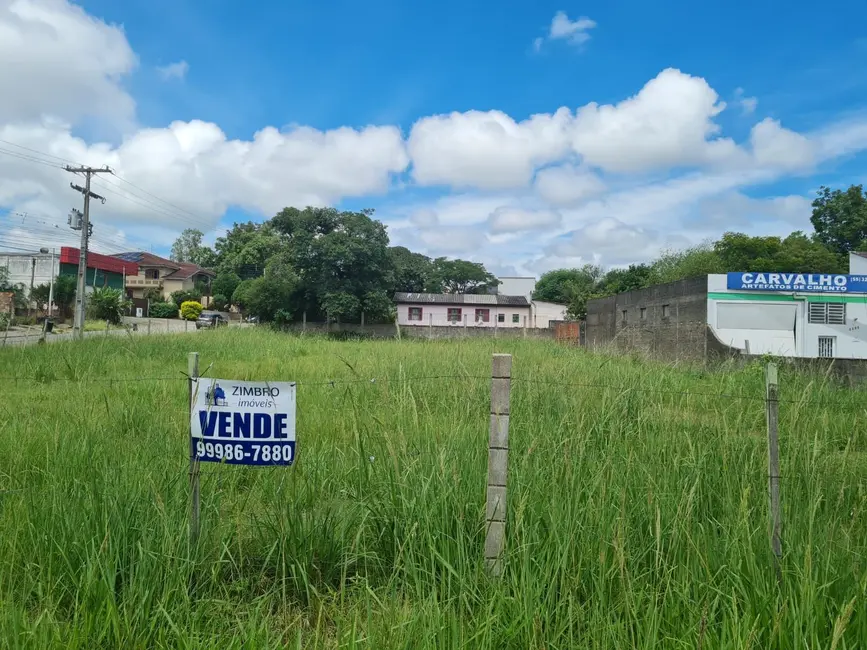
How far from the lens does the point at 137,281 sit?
58.8m

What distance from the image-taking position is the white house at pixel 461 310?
4616cm

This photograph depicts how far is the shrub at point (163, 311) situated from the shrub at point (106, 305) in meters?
8.00

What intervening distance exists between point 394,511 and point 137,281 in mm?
64163

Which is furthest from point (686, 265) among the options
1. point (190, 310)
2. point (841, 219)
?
point (190, 310)

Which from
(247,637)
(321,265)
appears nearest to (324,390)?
(247,637)

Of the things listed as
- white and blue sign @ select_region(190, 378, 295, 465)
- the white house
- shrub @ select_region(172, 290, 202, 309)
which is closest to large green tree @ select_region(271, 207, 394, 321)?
the white house

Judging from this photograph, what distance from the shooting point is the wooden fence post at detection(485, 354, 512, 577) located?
2592mm

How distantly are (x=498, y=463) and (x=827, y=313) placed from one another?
2348cm

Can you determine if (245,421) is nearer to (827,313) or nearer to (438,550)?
(438,550)

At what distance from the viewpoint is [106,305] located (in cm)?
3903

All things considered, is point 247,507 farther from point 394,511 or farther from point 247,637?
point 247,637

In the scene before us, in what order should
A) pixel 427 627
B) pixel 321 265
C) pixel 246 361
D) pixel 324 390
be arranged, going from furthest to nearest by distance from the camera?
pixel 321 265
pixel 246 361
pixel 324 390
pixel 427 627

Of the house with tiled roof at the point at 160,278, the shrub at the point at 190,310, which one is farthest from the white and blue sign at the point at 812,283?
the house with tiled roof at the point at 160,278

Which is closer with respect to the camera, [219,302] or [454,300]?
[454,300]
